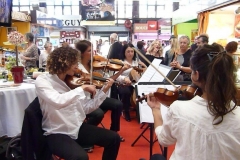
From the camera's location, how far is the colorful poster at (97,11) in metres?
8.77

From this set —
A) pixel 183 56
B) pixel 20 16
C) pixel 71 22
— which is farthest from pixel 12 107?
pixel 71 22

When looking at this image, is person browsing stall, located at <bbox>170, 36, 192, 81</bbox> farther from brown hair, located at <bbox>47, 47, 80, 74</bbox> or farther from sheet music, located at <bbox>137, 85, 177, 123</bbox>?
brown hair, located at <bbox>47, 47, 80, 74</bbox>

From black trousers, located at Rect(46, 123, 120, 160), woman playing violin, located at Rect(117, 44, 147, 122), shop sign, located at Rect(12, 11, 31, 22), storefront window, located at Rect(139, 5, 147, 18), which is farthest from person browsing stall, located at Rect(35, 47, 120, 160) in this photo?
storefront window, located at Rect(139, 5, 147, 18)

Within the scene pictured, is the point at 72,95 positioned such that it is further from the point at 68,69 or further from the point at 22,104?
the point at 22,104

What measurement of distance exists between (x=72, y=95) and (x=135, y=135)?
200 cm

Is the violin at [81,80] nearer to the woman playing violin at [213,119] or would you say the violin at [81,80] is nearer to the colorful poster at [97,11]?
the woman playing violin at [213,119]

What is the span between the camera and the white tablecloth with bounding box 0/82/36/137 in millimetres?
2420

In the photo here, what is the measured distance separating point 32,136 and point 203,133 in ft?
3.78

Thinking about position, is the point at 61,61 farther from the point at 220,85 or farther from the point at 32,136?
the point at 220,85

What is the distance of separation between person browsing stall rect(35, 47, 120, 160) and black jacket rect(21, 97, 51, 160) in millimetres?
67

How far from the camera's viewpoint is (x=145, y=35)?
48.1 feet

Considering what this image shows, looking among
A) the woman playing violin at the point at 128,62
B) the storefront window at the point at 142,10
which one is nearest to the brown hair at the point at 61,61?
the woman playing violin at the point at 128,62

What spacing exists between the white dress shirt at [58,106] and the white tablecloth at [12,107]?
0.75m

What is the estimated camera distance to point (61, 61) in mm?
1883
